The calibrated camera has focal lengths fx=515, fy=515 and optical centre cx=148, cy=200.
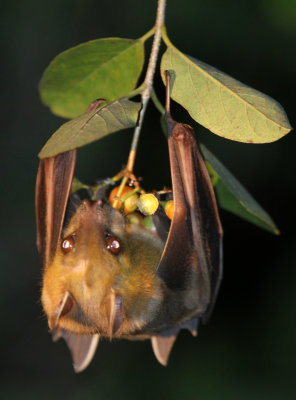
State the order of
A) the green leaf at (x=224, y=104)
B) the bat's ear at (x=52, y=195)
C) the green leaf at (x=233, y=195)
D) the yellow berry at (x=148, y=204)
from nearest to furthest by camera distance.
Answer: the green leaf at (x=224, y=104) → the yellow berry at (x=148, y=204) → the green leaf at (x=233, y=195) → the bat's ear at (x=52, y=195)

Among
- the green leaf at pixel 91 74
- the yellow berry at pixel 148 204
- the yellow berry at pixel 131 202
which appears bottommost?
the yellow berry at pixel 131 202

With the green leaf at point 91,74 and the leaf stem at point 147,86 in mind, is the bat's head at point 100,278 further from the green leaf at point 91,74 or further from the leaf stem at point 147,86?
the green leaf at point 91,74

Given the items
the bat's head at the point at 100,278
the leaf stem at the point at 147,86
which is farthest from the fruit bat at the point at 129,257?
the leaf stem at the point at 147,86

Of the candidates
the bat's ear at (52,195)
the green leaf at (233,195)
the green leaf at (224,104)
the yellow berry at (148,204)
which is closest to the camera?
the green leaf at (224,104)

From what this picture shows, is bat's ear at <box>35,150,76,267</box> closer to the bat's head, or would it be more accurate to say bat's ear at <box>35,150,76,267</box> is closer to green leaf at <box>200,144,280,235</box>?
the bat's head

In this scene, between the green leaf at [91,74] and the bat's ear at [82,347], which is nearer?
the green leaf at [91,74]

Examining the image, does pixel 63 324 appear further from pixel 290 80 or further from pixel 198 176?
pixel 290 80

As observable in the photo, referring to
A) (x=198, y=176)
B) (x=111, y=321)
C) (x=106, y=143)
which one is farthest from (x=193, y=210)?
(x=106, y=143)
